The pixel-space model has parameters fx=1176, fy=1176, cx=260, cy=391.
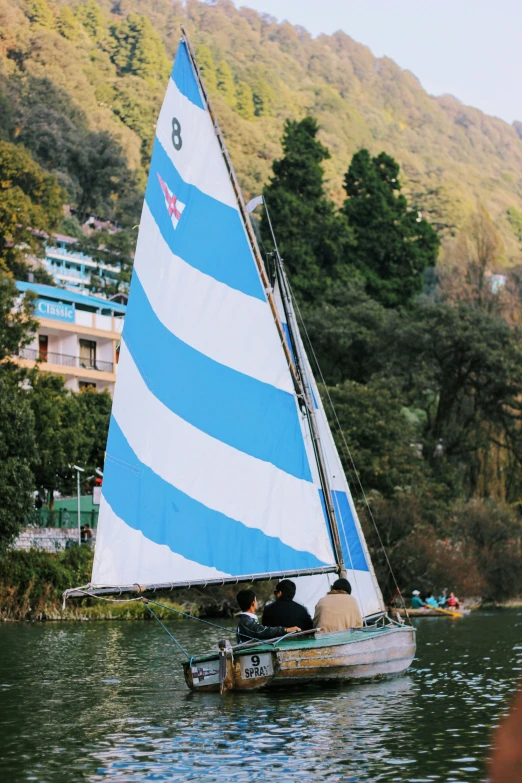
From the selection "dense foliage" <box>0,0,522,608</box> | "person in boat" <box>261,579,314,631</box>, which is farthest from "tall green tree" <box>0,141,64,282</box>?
"person in boat" <box>261,579,314,631</box>

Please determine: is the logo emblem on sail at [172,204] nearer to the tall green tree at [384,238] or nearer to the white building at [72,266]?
the tall green tree at [384,238]

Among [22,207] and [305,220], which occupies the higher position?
[305,220]

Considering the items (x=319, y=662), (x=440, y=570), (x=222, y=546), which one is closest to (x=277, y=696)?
(x=319, y=662)

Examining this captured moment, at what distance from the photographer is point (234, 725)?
52.2 ft

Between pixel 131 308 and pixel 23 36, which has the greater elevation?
pixel 23 36

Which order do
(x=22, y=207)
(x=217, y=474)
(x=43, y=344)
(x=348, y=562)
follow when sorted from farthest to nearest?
(x=22, y=207) → (x=43, y=344) → (x=348, y=562) → (x=217, y=474)

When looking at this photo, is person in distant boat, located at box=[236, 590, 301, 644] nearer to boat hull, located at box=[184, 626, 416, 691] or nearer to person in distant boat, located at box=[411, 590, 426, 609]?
boat hull, located at box=[184, 626, 416, 691]

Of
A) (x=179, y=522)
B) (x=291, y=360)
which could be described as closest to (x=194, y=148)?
(x=291, y=360)

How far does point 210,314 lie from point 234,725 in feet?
23.8

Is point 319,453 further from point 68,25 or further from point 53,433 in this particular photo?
point 68,25

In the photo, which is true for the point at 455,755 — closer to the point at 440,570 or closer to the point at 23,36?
the point at 440,570

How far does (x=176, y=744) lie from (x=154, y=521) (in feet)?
16.2

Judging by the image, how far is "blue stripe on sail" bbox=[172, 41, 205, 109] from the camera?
20500 mm

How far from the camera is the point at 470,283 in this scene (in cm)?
8269
